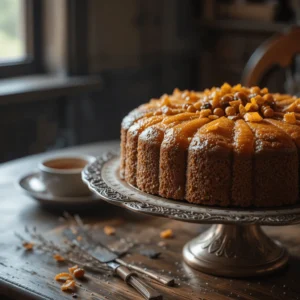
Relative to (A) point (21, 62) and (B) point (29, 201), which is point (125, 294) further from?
(A) point (21, 62)

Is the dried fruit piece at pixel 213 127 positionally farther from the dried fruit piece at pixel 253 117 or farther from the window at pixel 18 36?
the window at pixel 18 36

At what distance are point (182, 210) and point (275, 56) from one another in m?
1.21

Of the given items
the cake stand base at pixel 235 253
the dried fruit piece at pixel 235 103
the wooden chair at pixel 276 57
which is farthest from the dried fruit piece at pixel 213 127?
the wooden chair at pixel 276 57

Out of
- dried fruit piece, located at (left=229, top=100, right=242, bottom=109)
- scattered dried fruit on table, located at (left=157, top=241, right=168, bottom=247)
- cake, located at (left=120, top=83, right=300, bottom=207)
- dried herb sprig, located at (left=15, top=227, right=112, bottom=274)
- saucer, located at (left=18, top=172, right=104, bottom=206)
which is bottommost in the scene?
scattered dried fruit on table, located at (left=157, top=241, right=168, bottom=247)

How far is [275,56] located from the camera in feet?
7.16

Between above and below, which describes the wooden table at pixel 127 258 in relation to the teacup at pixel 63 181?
below

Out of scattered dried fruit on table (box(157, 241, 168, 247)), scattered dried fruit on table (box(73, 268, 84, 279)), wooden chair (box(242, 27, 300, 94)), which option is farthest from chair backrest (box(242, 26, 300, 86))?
scattered dried fruit on table (box(73, 268, 84, 279))

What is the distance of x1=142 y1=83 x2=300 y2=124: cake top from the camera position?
1.25m

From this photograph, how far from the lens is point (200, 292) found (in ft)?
3.70

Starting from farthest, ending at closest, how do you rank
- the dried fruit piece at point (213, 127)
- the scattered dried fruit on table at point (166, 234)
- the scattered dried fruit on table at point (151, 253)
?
the scattered dried fruit on table at point (166, 234) → the scattered dried fruit on table at point (151, 253) → the dried fruit piece at point (213, 127)

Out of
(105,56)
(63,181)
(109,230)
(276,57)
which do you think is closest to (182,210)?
(109,230)

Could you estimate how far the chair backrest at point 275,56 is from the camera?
214 cm

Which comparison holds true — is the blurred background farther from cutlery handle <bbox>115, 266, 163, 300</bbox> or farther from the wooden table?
cutlery handle <bbox>115, 266, 163, 300</bbox>

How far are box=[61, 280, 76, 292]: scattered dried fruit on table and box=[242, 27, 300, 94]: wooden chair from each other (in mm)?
1276
